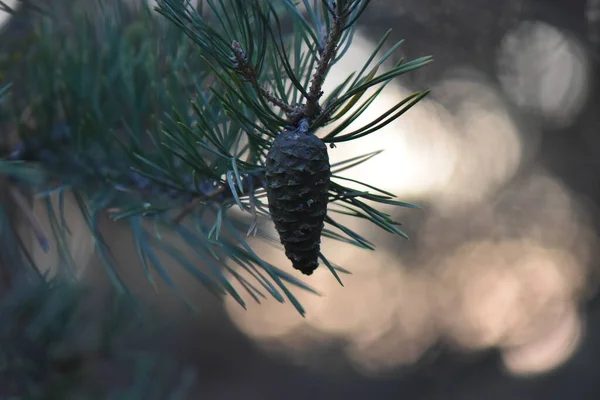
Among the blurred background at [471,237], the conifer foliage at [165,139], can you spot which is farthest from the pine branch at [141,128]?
the blurred background at [471,237]

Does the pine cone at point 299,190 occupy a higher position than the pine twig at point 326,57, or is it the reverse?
the pine twig at point 326,57

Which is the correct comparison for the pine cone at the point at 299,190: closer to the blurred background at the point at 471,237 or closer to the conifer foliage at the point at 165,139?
the conifer foliage at the point at 165,139

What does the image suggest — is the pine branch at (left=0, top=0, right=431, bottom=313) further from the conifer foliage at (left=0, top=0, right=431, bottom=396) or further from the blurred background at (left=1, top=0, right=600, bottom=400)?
the blurred background at (left=1, top=0, right=600, bottom=400)

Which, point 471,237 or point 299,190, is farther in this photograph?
point 471,237

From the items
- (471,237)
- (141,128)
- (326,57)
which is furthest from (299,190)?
(471,237)

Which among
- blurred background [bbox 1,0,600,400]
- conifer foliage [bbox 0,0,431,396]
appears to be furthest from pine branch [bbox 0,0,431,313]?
blurred background [bbox 1,0,600,400]

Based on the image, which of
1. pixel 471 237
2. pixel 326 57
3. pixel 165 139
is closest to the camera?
pixel 326 57

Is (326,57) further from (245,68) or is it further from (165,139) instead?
(165,139)

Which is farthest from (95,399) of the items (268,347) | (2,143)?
(268,347)
